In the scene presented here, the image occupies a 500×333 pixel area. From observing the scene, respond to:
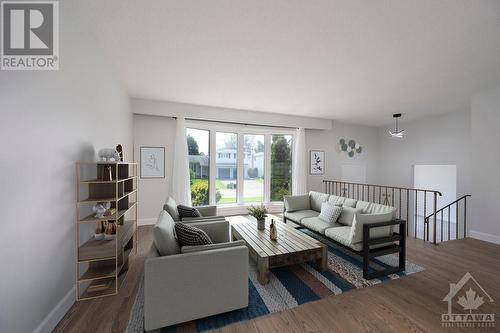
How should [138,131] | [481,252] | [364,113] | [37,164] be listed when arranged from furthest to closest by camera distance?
[364,113] → [138,131] → [481,252] → [37,164]

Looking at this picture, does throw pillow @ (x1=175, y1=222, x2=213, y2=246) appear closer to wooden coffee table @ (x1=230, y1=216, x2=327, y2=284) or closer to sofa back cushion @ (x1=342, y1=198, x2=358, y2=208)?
wooden coffee table @ (x1=230, y1=216, x2=327, y2=284)

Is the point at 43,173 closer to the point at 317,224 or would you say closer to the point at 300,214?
the point at 317,224

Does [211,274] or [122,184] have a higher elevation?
[122,184]

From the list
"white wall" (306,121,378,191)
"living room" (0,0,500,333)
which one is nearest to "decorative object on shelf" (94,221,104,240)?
"living room" (0,0,500,333)

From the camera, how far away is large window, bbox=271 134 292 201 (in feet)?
18.7

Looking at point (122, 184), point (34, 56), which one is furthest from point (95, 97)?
point (122, 184)

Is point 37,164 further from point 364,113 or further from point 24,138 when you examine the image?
point 364,113

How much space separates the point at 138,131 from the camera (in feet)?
14.3

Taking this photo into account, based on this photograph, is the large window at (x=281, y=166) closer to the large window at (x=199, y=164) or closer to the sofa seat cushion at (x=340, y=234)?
the large window at (x=199, y=164)

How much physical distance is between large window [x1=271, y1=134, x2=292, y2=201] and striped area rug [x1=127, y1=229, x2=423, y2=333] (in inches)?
117

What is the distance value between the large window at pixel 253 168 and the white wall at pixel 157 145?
1965mm

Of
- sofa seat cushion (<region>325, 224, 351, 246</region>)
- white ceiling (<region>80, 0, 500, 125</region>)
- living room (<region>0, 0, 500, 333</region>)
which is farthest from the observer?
sofa seat cushion (<region>325, 224, 351, 246</region>)

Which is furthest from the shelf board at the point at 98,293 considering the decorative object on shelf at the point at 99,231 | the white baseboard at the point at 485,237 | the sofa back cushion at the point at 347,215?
the white baseboard at the point at 485,237

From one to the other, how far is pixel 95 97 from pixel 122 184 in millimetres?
1108
